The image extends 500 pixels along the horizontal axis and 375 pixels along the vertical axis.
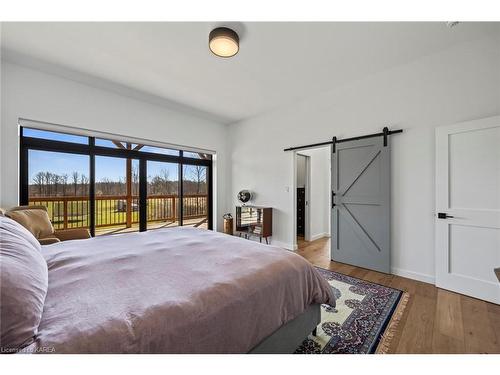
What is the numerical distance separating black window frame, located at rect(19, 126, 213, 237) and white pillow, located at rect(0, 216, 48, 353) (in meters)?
2.83

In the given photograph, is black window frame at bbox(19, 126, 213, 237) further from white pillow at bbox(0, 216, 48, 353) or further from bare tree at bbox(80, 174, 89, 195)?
white pillow at bbox(0, 216, 48, 353)

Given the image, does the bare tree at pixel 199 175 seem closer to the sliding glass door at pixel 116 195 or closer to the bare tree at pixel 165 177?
the bare tree at pixel 165 177

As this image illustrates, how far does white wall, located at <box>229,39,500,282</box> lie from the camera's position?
2324 mm

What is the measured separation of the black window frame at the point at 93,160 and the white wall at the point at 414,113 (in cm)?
262

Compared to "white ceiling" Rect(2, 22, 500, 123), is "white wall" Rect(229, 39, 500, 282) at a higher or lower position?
lower

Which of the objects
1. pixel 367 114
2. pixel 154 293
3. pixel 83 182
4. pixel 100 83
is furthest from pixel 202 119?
pixel 154 293

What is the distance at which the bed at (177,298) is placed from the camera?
776 mm

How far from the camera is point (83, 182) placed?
348 cm

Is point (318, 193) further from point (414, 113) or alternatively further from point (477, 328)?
point (477, 328)

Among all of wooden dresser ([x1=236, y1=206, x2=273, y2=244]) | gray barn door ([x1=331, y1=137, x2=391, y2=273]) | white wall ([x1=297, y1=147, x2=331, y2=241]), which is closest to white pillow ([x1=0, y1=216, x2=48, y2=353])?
gray barn door ([x1=331, y1=137, x2=391, y2=273])
